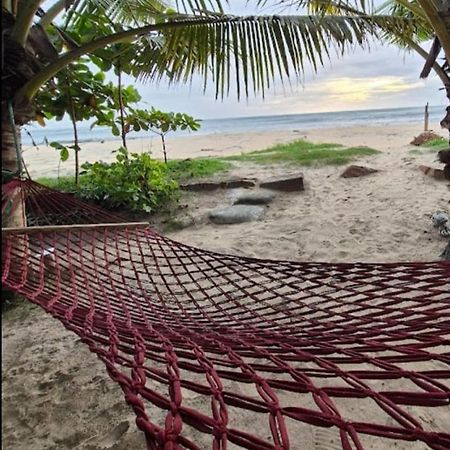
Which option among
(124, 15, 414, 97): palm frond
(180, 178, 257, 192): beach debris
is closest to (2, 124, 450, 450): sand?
(180, 178, 257, 192): beach debris

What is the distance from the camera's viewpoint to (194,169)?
4395 mm

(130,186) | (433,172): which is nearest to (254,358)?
(130,186)

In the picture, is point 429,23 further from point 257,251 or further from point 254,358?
point 254,358

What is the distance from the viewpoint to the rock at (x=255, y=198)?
3.45 meters

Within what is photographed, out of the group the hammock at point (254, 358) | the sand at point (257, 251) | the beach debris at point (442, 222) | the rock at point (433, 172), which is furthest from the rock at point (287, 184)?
the hammock at point (254, 358)

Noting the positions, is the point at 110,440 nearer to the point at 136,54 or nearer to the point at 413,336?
the point at 413,336

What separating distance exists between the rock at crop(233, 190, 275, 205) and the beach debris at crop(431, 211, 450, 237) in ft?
4.01

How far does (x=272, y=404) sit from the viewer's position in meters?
0.52

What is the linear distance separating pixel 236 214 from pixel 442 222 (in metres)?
1.32

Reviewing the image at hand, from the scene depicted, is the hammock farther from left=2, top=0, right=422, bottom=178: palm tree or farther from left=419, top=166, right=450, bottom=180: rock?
left=419, top=166, right=450, bottom=180: rock

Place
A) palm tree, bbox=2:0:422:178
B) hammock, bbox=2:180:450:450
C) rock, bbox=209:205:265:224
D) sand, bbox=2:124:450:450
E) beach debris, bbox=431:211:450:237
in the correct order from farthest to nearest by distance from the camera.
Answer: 1. rock, bbox=209:205:265:224
2. beach debris, bbox=431:211:450:237
3. palm tree, bbox=2:0:422:178
4. sand, bbox=2:124:450:450
5. hammock, bbox=2:180:450:450

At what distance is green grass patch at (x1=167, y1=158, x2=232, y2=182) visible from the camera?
4.17 m

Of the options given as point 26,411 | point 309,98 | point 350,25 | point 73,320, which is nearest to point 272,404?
point 73,320

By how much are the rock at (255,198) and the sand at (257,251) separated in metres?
0.09
